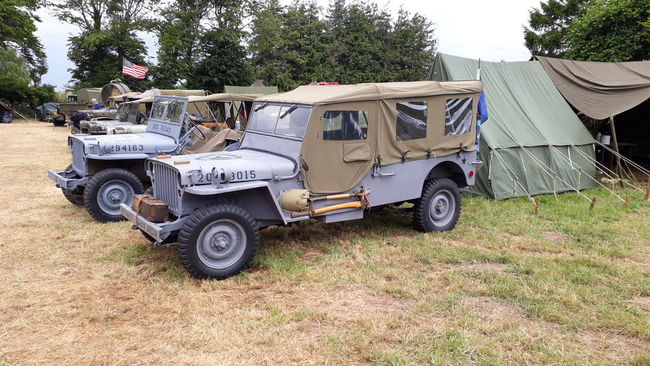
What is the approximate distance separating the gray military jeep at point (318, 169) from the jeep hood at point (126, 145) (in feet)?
6.69

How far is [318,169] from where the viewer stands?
5.52 metres

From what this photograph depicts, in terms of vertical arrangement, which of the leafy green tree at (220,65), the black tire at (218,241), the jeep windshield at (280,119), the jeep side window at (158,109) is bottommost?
the black tire at (218,241)

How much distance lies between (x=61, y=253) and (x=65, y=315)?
71.8 inches

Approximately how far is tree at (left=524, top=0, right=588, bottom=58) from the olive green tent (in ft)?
61.8

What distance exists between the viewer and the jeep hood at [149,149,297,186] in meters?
4.88

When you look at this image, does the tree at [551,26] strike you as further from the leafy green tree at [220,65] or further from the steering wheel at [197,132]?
the steering wheel at [197,132]

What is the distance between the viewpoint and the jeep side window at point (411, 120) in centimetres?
617

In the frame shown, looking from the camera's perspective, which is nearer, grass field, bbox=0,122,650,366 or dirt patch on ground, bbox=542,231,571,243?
grass field, bbox=0,122,650,366

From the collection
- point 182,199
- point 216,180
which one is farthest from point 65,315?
point 216,180

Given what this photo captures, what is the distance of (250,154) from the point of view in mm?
5809

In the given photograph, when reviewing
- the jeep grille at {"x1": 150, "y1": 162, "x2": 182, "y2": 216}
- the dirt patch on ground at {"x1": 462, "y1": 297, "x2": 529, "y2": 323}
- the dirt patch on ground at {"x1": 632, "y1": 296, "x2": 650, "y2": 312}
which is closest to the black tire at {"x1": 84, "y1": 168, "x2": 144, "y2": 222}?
the jeep grille at {"x1": 150, "y1": 162, "x2": 182, "y2": 216}

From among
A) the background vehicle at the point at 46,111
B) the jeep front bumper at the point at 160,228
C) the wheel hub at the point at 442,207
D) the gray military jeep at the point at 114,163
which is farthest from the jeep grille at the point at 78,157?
the background vehicle at the point at 46,111

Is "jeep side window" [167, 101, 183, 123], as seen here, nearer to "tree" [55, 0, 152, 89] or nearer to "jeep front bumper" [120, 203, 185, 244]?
"jeep front bumper" [120, 203, 185, 244]

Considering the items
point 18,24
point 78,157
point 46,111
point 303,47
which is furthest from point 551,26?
point 18,24
